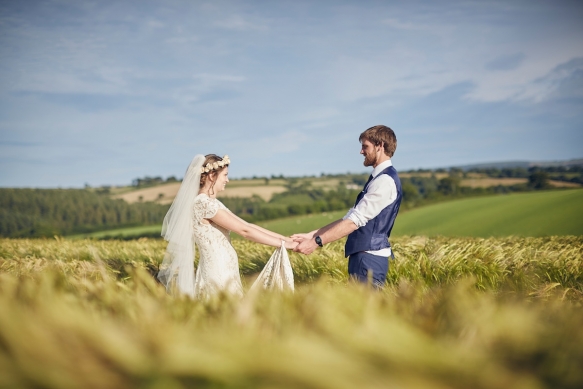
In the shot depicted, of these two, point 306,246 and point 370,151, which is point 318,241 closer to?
point 306,246

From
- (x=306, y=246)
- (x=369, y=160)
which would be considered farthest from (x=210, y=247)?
(x=369, y=160)

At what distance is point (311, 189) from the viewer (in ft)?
286

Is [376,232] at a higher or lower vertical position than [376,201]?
lower

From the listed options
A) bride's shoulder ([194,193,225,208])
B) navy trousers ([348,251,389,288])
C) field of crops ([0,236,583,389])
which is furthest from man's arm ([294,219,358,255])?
field of crops ([0,236,583,389])

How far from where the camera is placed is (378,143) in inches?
205

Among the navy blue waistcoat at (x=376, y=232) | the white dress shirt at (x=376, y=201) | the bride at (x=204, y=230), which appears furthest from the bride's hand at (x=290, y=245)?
the white dress shirt at (x=376, y=201)

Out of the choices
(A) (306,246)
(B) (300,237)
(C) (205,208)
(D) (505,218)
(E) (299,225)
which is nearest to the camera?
(C) (205,208)

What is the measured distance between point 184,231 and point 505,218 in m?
39.0

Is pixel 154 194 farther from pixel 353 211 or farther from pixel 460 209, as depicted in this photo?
pixel 353 211

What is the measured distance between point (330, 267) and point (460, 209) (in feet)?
147

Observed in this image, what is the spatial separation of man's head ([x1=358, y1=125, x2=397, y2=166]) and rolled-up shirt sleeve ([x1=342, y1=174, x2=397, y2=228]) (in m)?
0.32

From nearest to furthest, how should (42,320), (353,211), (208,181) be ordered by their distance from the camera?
1. (42,320)
2. (353,211)
3. (208,181)

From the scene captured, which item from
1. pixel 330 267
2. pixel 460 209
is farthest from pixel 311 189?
pixel 330 267

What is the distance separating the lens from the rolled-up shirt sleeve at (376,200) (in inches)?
195
